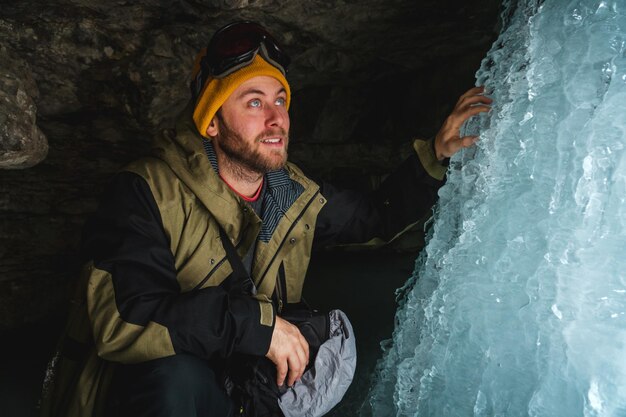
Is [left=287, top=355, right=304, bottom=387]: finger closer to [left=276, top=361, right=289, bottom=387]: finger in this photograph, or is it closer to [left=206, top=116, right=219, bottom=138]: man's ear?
[left=276, top=361, right=289, bottom=387]: finger

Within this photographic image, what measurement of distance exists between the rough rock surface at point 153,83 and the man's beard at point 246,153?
2.16 feet

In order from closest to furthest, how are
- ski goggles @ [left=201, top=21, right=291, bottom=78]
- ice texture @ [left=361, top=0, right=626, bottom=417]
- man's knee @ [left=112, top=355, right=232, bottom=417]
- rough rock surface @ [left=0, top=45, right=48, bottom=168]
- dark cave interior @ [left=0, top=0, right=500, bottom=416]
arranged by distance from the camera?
ice texture @ [left=361, top=0, right=626, bottom=417] < man's knee @ [left=112, top=355, right=232, bottom=417] < ski goggles @ [left=201, top=21, right=291, bottom=78] < rough rock surface @ [left=0, top=45, right=48, bottom=168] < dark cave interior @ [left=0, top=0, right=500, bottom=416]

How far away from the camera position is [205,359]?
1737 mm

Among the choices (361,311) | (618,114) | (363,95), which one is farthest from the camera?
(363,95)

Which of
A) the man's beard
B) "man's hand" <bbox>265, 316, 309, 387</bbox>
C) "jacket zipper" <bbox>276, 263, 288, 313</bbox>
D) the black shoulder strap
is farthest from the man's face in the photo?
"man's hand" <bbox>265, 316, 309, 387</bbox>

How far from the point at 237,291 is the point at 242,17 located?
141 centimetres

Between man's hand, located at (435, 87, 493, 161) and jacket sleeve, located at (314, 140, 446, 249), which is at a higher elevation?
man's hand, located at (435, 87, 493, 161)

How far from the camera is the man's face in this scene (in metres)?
2.04

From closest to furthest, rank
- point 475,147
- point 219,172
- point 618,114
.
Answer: point 618,114
point 475,147
point 219,172

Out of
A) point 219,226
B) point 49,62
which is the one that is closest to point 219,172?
point 219,226

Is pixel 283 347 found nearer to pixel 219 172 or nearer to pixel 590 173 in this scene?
pixel 219 172

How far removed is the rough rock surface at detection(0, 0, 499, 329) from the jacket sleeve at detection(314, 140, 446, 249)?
93cm

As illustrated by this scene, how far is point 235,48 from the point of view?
2.01 meters

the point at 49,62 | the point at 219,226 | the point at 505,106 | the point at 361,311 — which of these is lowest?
the point at 361,311
